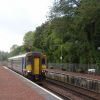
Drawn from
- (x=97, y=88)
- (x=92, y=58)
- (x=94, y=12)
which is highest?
(x=94, y=12)

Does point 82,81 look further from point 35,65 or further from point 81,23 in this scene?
point 81,23

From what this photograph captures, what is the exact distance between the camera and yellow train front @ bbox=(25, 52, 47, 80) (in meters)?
40.8

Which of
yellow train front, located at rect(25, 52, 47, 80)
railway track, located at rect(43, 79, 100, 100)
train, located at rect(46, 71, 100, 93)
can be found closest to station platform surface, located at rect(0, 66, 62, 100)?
railway track, located at rect(43, 79, 100, 100)

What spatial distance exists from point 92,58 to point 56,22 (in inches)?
323

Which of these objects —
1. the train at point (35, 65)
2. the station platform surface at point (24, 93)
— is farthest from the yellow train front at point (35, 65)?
the station platform surface at point (24, 93)

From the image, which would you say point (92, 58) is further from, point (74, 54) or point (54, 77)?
point (74, 54)

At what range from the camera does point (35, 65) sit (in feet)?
134

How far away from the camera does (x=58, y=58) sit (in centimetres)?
9706

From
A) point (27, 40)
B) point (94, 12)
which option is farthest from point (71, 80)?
point (27, 40)

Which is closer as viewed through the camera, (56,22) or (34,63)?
(34,63)

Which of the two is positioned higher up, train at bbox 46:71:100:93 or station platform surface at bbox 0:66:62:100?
train at bbox 46:71:100:93

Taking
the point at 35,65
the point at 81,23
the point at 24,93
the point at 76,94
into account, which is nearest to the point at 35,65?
the point at 35,65

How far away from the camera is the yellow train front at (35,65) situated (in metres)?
40.8

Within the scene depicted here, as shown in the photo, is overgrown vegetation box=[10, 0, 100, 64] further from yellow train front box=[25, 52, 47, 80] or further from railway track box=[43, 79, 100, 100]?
railway track box=[43, 79, 100, 100]
